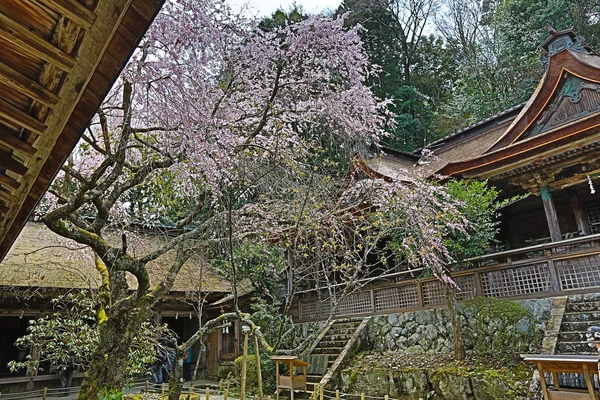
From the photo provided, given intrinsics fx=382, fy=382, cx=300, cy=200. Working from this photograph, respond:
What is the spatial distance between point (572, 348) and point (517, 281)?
6.96 feet

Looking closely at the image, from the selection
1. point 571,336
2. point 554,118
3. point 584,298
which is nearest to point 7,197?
point 571,336

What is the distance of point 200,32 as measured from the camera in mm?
5055

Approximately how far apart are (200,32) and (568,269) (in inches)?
306

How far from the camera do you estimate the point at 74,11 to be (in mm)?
1118

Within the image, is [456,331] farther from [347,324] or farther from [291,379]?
[347,324]

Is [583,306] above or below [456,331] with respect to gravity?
above

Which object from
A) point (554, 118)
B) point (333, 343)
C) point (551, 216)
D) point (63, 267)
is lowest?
point (333, 343)

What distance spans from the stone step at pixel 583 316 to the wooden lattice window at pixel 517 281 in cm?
86

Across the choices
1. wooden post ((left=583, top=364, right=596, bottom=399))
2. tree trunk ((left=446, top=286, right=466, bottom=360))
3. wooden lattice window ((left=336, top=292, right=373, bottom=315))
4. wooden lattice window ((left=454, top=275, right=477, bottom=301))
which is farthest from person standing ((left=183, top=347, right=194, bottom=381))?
wooden post ((left=583, top=364, right=596, bottom=399))

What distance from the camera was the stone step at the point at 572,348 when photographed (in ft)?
19.1

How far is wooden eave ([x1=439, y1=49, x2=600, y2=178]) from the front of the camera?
7562 mm

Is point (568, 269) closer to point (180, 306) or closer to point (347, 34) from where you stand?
point (347, 34)

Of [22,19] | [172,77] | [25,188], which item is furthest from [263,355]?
[22,19]

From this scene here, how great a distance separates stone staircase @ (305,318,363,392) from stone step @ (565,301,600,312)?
497 cm
